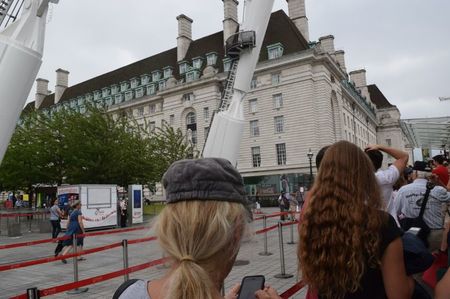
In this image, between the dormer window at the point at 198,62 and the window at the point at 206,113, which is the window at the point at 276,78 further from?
the dormer window at the point at 198,62

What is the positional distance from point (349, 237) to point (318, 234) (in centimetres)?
19

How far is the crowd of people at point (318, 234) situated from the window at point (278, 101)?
4661 cm

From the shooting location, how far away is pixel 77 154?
91.6 feet

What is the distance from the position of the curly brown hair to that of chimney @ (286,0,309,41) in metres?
56.3

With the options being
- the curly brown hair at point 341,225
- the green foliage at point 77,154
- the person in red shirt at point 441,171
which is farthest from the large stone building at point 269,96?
the curly brown hair at point 341,225

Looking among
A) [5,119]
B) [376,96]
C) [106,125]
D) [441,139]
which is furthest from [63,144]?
[376,96]

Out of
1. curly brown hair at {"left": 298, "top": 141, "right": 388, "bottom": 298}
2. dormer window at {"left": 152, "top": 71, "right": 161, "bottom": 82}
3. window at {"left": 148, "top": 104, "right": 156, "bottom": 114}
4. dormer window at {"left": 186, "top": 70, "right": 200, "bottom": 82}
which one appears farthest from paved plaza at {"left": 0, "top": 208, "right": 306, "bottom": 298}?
dormer window at {"left": 152, "top": 71, "right": 161, "bottom": 82}

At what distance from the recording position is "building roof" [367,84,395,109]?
331ft

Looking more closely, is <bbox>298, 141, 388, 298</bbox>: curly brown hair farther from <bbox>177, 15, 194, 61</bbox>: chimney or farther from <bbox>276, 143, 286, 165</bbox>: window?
<bbox>177, 15, 194, 61</bbox>: chimney

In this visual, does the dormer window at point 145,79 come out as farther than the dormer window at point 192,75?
Yes

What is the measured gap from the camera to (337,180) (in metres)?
2.29

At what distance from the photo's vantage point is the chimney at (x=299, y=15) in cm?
5541

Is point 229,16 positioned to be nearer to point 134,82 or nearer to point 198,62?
point 198,62

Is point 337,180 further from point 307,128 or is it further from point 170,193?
point 307,128
